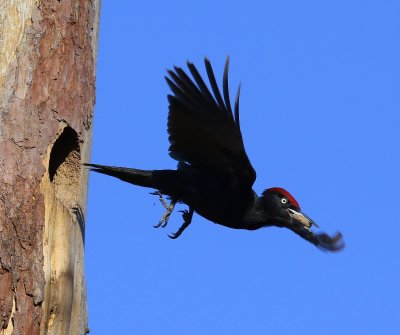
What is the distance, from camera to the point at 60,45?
3998 mm

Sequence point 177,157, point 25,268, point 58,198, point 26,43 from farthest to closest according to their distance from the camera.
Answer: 1. point 177,157
2. point 58,198
3. point 26,43
4. point 25,268

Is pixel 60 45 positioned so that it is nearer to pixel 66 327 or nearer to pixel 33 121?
pixel 33 121

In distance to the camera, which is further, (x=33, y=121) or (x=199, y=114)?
(x=199, y=114)

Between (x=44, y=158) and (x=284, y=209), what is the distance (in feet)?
7.22

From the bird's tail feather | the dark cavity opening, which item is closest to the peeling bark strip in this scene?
the dark cavity opening

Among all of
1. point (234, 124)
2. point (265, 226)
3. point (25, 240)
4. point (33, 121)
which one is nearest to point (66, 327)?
point (25, 240)

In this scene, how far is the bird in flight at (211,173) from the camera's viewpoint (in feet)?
16.2

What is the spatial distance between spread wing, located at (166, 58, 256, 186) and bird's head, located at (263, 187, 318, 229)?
29cm

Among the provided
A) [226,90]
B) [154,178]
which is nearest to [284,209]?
[154,178]

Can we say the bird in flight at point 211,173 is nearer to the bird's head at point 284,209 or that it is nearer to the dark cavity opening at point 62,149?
the bird's head at point 284,209

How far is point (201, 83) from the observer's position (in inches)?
192

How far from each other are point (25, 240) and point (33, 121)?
1.77 ft

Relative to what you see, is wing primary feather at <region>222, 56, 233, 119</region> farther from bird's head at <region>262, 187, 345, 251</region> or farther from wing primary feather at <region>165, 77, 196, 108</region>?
bird's head at <region>262, 187, 345, 251</region>

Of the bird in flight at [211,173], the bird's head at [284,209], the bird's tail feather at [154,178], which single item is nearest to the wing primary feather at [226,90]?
the bird in flight at [211,173]
